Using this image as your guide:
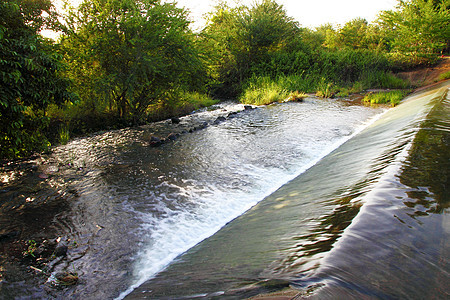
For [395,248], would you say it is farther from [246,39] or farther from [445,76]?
[246,39]

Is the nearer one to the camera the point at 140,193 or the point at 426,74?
the point at 140,193

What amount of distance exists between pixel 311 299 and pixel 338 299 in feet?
0.49

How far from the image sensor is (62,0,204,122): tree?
8.23 m

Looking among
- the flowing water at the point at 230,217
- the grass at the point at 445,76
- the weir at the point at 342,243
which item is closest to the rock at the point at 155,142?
the flowing water at the point at 230,217

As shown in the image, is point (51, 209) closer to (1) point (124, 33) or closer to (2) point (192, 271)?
(2) point (192, 271)

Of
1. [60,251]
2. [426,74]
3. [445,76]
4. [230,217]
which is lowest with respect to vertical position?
[230,217]

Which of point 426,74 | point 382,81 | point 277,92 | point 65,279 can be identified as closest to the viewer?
point 65,279

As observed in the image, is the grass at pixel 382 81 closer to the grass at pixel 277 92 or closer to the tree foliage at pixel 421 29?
the tree foliage at pixel 421 29

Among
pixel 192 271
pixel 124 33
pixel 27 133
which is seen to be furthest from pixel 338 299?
pixel 124 33

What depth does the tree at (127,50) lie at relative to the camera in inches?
324

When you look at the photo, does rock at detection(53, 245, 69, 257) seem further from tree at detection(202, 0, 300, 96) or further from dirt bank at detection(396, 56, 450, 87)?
dirt bank at detection(396, 56, 450, 87)

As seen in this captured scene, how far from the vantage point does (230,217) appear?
3586 mm

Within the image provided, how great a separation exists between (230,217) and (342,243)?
1845 mm

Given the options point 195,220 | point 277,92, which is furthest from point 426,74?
point 195,220
